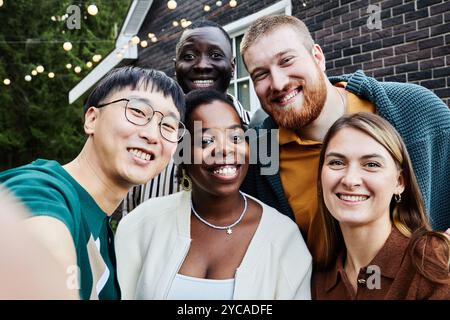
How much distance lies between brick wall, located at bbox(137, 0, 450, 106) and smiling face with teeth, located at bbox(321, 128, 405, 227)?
193 cm

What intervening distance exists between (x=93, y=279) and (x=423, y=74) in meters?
2.88

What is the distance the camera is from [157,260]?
162 centimetres

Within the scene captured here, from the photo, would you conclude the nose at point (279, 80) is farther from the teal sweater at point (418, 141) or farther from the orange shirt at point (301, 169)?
the teal sweater at point (418, 141)

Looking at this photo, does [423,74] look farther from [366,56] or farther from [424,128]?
[424,128]

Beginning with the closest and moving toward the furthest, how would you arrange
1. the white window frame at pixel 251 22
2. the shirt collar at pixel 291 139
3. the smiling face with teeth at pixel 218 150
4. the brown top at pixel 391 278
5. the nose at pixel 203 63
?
the brown top at pixel 391 278 → the smiling face with teeth at pixel 218 150 → the shirt collar at pixel 291 139 → the nose at pixel 203 63 → the white window frame at pixel 251 22

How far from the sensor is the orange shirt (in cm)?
195

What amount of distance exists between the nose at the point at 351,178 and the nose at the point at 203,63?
140 cm

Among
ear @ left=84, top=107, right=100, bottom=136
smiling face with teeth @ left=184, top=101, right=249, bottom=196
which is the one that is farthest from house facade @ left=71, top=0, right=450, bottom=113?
ear @ left=84, top=107, right=100, bottom=136

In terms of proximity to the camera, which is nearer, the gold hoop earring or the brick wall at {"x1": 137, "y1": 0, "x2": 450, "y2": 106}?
the gold hoop earring

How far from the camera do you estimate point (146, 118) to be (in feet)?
4.99

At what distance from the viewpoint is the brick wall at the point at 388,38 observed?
3.17 metres

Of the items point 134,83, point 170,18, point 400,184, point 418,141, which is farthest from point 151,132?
point 170,18

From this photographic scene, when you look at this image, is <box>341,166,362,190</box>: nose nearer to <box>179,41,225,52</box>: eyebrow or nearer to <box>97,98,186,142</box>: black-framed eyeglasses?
<box>97,98,186,142</box>: black-framed eyeglasses

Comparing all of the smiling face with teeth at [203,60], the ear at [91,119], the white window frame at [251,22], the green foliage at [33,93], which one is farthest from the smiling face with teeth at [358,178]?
the green foliage at [33,93]
